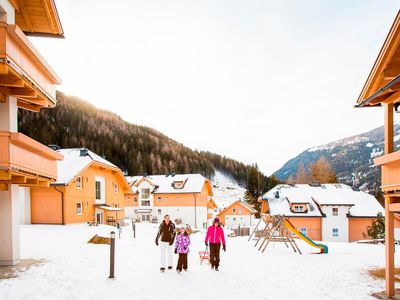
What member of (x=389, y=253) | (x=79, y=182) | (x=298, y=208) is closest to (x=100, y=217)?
(x=79, y=182)

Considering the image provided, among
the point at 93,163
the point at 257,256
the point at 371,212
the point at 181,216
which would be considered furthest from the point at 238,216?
the point at 257,256

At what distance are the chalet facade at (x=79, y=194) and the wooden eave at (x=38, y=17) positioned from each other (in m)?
17.1

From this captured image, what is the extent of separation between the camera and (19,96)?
1294cm

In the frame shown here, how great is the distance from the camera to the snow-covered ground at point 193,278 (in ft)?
30.4

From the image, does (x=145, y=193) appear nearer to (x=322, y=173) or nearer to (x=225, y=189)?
(x=322, y=173)

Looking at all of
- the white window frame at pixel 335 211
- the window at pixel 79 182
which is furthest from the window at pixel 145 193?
the white window frame at pixel 335 211

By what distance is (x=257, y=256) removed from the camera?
54.3ft

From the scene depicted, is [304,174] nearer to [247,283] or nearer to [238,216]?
[238,216]

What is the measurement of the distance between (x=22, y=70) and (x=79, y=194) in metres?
22.8

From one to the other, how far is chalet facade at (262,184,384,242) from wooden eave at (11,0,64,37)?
1527 inches

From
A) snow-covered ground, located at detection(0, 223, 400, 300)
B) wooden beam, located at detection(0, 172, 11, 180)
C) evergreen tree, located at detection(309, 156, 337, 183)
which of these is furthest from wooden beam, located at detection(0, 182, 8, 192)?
evergreen tree, located at detection(309, 156, 337, 183)

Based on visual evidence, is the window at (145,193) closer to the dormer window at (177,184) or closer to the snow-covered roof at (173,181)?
the snow-covered roof at (173,181)

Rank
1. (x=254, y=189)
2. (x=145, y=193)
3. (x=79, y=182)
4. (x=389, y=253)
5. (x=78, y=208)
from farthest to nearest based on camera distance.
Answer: (x=254, y=189)
(x=145, y=193)
(x=79, y=182)
(x=78, y=208)
(x=389, y=253)

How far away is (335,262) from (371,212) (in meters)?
36.1
